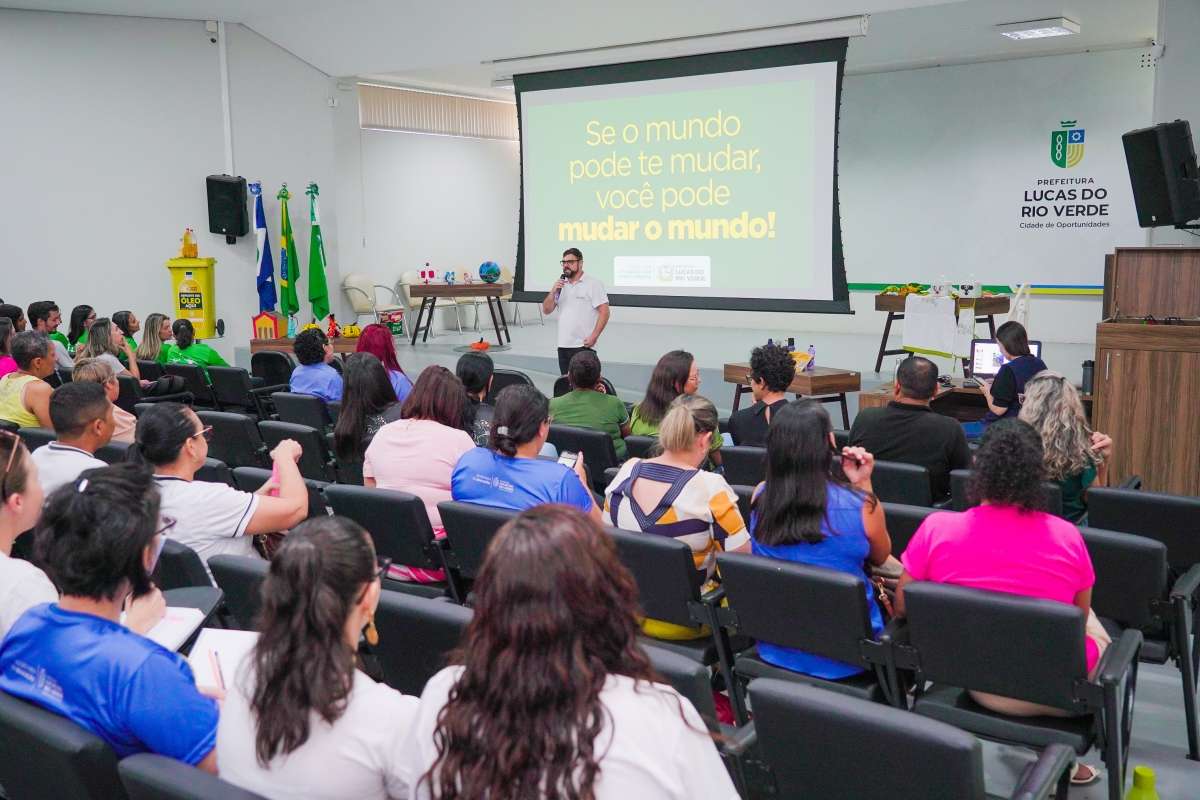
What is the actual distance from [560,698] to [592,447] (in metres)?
3.31

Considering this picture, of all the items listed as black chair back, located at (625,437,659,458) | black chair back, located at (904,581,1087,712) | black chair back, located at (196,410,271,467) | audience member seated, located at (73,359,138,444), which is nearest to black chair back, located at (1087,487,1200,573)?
black chair back, located at (904,581,1087,712)

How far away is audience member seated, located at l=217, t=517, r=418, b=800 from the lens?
1.48m

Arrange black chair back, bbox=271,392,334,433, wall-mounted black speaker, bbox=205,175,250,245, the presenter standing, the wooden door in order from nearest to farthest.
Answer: the wooden door < black chair back, bbox=271,392,334,433 < the presenter standing < wall-mounted black speaker, bbox=205,175,250,245

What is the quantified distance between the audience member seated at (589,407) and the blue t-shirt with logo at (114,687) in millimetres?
3216

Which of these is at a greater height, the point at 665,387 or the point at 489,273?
the point at 489,273

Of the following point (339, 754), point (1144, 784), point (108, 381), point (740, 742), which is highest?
point (108, 381)

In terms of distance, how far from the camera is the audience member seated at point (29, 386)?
5.02m

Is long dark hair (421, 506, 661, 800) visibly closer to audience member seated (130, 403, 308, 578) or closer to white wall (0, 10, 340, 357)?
audience member seated (130, 403, 308, 578)

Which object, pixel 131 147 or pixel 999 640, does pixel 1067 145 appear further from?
pixel 999 640

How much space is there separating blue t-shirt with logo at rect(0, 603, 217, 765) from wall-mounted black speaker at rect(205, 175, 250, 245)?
9.88 m

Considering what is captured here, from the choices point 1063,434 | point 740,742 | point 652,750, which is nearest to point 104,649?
point 652,750

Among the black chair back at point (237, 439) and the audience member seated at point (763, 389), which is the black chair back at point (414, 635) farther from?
the black chair back at point (237, 439)

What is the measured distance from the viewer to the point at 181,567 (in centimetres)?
273

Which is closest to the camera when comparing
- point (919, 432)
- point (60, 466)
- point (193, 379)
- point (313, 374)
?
point (60, 466)
